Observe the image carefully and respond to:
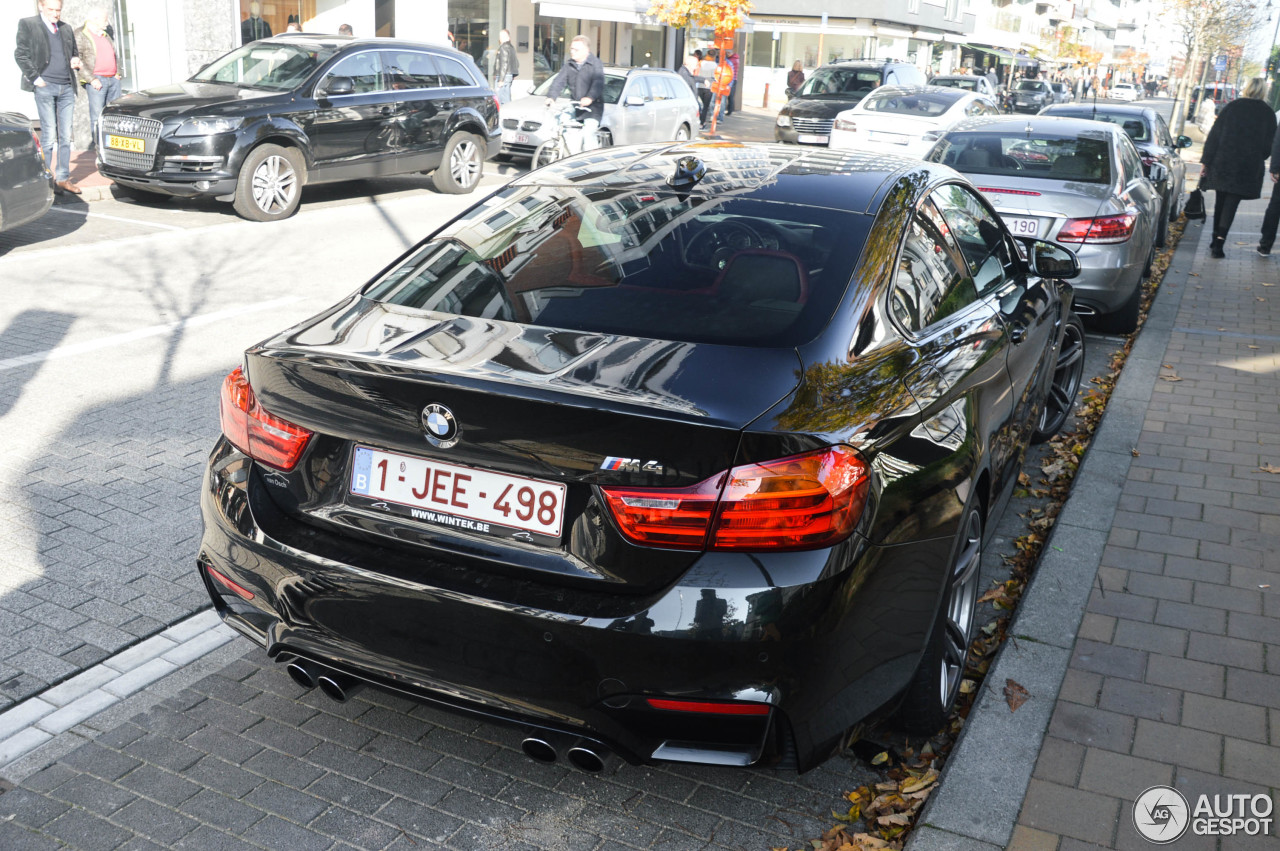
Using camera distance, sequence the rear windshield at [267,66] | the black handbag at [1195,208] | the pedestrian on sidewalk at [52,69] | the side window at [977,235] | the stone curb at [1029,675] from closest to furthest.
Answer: the stone curb at [1029,675] < the side window at [977,235] < the pedestrian on sidewalk at [52,69] < the rear windshield at [267,66] < the black handbag at [1195,208]

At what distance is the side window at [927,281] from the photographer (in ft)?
10.9

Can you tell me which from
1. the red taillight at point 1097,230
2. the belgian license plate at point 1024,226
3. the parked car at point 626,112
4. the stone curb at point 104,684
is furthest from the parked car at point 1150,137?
the stone curb at point 104,684

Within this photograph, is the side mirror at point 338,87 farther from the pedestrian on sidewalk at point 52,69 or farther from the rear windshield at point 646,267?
the rear windshield at point 646,267

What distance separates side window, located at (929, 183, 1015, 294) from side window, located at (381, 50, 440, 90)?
10.6m

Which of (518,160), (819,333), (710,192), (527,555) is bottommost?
(518,160)

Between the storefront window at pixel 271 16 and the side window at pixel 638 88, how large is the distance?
569 cm

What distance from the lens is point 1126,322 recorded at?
887cm

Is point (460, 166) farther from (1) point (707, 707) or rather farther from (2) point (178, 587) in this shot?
(1) point (707, 707)

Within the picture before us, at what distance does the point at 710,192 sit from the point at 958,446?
1087 millimetres

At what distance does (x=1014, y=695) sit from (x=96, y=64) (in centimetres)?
1381

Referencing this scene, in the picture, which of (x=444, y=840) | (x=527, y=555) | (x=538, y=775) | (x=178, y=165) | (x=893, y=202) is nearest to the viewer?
(x=527, y=555)

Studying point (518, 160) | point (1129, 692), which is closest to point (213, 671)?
point (1129, 692)

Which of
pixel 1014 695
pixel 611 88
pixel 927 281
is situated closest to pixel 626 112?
pixel 611 88

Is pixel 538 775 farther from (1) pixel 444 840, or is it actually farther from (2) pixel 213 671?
(2) pixel 213 671
